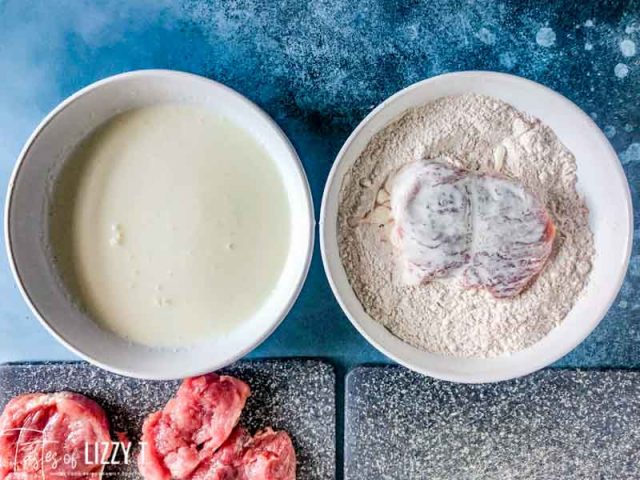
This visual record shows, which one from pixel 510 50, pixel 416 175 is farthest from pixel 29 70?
pixel 510 50

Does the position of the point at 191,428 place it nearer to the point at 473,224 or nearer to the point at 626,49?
the point at 473,224

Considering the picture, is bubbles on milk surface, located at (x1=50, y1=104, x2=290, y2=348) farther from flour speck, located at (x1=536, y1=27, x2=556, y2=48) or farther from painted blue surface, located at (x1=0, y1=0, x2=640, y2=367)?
flour speck, located at (x1=536, y1=27, x2=556, y2=48)

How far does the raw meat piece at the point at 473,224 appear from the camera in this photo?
905 millimetres

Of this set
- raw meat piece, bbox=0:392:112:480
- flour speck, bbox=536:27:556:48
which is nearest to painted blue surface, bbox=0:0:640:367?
flour speck, bbox=536:27:556:48

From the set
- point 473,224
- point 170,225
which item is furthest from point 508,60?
point 170,225

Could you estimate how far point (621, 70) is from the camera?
1037 mm

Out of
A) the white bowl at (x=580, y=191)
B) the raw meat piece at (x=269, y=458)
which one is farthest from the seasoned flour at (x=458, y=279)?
the raw meat piece at (x=269, y=458)

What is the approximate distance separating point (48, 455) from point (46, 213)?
0.35 meters

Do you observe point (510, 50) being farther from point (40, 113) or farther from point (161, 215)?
point (40, 113)

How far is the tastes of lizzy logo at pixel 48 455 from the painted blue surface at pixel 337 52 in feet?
1.19

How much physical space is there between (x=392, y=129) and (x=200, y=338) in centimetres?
37

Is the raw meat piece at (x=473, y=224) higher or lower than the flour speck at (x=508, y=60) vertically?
lower

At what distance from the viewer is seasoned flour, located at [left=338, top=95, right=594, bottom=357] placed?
952 millimetres

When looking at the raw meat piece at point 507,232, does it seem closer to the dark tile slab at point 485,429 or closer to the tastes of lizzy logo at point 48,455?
the dark tile slab at point 485,429
